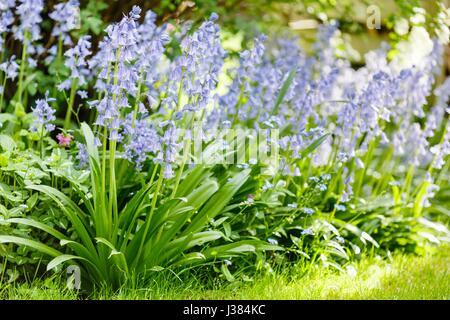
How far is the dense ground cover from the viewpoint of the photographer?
3.28 meters

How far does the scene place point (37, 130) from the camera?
388 cm

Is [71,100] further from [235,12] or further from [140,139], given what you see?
[235,12]

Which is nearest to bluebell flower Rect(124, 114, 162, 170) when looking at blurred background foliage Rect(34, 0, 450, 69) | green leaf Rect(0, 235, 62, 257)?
green leaf Rect(0, 235, 62, 257)

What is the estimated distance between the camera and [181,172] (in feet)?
11.1

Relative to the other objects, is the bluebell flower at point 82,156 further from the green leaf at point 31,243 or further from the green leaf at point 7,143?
the green leaf at point 31,243

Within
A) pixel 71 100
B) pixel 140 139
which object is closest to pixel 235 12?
pixel 71 100

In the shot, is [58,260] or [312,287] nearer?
[58,260]

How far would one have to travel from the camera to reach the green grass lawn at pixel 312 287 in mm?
3297

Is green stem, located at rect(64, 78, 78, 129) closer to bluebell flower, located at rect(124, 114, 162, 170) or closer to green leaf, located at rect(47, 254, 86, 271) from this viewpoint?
bluebell flower, located at rect(124, 114, 162, 170)

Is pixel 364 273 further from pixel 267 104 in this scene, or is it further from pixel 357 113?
pixel 267 104

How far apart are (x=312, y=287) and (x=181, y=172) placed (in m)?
0.95

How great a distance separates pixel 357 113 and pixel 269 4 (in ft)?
7.48

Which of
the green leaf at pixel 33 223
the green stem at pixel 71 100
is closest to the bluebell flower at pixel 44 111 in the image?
the green stem at pixel 71 100

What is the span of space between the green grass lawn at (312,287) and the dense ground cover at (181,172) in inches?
2.1
